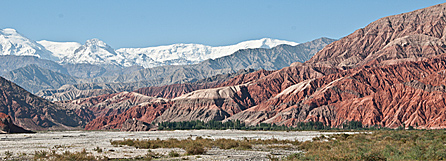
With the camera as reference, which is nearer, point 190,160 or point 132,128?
point 190,160

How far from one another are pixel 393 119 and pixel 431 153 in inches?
6650

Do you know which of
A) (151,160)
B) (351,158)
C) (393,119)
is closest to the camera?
(351,158)

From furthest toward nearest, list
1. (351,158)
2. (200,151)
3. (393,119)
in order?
1. (393,119)
2. (200,151)
3. (351,158)

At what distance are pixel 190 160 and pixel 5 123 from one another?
325 feet

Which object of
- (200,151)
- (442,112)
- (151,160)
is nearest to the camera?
(151,160)

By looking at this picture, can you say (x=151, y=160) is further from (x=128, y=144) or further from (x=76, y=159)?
(x=128, y=144)

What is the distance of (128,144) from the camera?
65.9m

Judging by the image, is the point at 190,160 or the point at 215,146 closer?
the point at 190,160

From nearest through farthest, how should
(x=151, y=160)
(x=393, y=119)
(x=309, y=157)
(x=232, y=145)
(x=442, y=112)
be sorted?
(x=309, y=157) → (x=151, y=160) → (x=232, y=145) → (x=442, y=112) → (x=393, y=119)

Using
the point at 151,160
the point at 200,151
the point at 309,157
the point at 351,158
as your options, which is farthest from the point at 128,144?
the point at 351,158

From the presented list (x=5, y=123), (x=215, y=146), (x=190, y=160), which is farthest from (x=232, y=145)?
(x=5, y=123)

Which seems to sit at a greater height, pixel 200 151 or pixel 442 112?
pixel 442 112

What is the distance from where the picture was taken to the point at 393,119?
197750 millimetres

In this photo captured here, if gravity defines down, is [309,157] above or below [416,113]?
below
